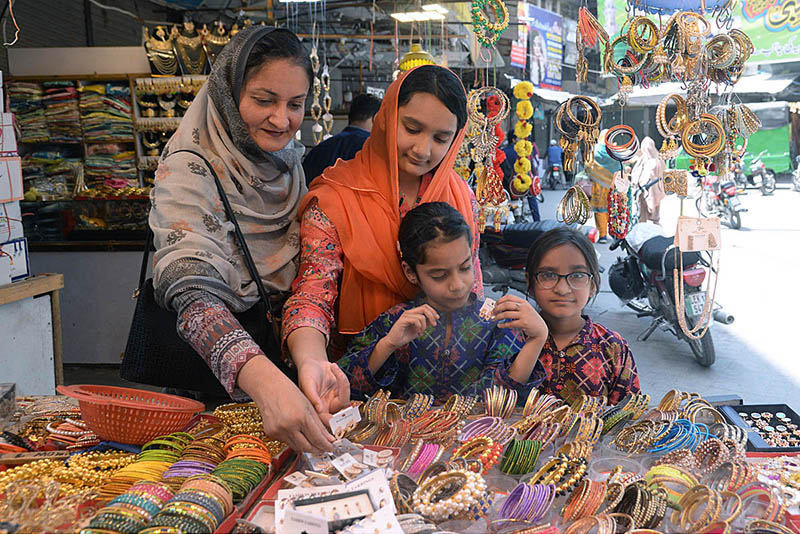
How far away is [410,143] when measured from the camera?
148cm

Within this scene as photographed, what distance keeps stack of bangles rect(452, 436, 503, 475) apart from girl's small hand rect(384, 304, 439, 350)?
0.86 feet

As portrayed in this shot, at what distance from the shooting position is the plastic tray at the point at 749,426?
1261 mm

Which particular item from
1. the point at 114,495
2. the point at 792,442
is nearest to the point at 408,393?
the point at 114,495

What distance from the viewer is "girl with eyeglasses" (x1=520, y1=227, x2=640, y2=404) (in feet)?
5.41

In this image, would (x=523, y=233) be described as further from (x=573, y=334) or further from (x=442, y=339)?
(x=442, y=339)

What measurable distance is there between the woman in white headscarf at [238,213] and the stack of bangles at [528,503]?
32 cm

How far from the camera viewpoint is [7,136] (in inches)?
104

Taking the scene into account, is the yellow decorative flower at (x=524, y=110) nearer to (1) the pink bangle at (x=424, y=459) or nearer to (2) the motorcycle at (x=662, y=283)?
(2) the motorcycle at (x=662, y=283)

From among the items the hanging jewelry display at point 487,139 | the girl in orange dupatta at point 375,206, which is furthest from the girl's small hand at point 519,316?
the hanging jewelry display at point 487,139

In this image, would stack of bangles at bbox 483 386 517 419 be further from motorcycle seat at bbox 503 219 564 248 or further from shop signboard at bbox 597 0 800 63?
motorcycle seat at bbox 503 219 564 248

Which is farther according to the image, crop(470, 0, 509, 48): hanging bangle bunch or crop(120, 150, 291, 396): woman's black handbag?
crop(470, 0, 509, 48): hanging bangle bunch

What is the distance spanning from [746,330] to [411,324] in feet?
13.7

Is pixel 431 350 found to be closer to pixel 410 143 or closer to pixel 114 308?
pixel 410 143

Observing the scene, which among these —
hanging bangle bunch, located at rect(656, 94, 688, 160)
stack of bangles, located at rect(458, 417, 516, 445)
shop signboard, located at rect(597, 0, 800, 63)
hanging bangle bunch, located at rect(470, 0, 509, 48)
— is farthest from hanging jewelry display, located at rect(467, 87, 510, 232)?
stack of bangles, located at rect(458, 417, 516, 445)
